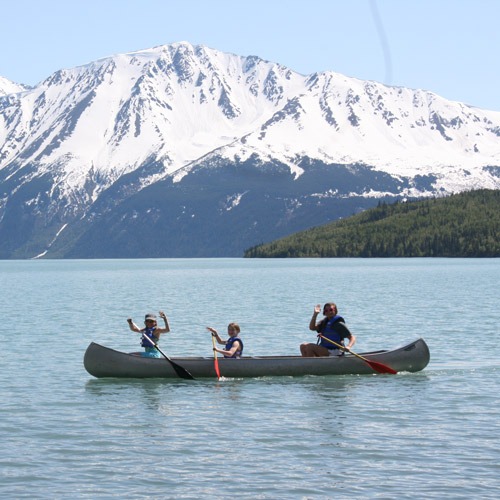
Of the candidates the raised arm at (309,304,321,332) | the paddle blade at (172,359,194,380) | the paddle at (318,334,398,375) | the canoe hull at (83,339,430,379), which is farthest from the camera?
the paddle at (318,334,398,375)

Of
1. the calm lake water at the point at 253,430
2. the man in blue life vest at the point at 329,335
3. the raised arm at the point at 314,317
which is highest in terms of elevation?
the raised arm at the point at 314,317

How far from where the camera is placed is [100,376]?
42125mm

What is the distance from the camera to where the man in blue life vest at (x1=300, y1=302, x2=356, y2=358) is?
135 feet

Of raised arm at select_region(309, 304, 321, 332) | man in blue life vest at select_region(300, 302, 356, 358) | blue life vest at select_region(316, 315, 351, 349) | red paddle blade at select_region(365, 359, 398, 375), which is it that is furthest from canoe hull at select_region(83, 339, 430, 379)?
raised arm at select_region(309, 304, 321, 332)

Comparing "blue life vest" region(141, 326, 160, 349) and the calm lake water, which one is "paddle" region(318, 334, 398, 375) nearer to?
the calm lake water

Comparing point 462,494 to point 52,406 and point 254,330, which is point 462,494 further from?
point 254,330

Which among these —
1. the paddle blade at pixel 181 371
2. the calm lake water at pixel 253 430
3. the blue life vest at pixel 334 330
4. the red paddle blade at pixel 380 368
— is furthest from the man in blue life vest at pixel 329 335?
A: the paddle blade at pixel 181 371

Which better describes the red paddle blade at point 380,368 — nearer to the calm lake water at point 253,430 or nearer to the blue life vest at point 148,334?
the calm lake water at point 253,430

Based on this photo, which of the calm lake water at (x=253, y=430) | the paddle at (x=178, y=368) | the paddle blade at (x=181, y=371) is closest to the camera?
the calm lake water at (x=253, y=430)

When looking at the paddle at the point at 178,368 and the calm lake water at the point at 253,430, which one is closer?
the calm lake water at the point at 253,430

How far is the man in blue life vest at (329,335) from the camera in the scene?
4118 cm

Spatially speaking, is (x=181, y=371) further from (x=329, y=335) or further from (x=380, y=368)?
(x=380, y=368)

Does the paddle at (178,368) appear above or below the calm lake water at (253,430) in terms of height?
above

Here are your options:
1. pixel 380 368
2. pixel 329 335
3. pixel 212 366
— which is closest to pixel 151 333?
pixel 212 366
